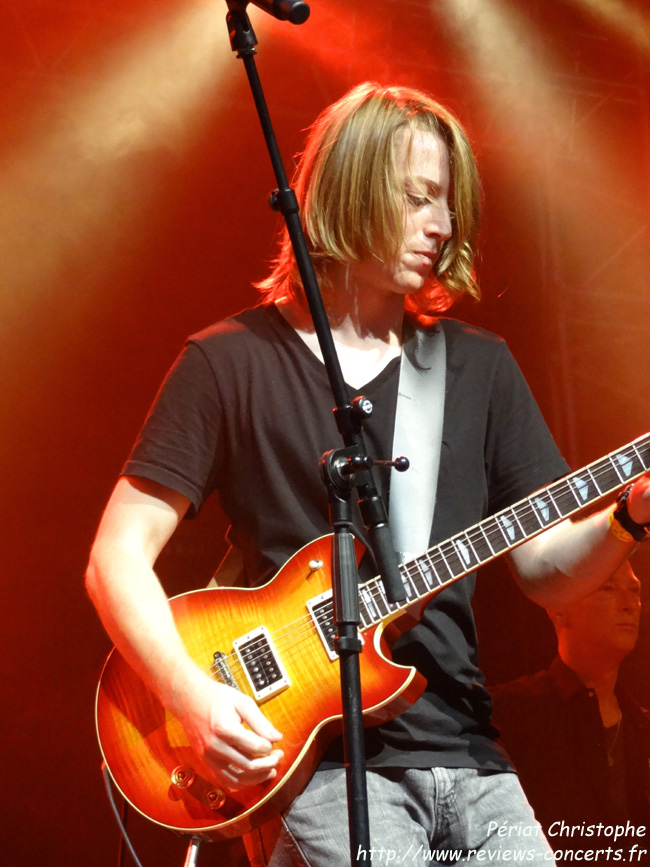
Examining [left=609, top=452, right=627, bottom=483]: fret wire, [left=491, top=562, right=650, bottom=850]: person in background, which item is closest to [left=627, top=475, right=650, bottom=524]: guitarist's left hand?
[left=609, top=452, right=627, bottom=483]: fret wire

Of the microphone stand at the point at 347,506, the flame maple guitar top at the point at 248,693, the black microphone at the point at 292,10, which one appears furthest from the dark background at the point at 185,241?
the black microphone at the point at 292,10

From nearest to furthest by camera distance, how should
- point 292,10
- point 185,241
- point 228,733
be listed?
point 292,10, point 228,733, point 185,241

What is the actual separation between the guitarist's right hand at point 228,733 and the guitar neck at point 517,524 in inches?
15.6

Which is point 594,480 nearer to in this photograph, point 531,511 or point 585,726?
point 531,511

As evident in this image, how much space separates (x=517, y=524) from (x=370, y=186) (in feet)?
3.33

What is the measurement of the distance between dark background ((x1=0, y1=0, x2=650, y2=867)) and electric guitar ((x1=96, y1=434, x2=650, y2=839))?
1281 millimetres

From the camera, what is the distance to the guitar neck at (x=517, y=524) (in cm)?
205

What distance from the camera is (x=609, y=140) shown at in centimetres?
373

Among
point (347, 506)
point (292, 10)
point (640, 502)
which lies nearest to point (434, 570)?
point (640, 502)

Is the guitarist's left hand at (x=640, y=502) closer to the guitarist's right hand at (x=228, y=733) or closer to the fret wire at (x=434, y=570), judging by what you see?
the fret wire at (x=434, y=570)

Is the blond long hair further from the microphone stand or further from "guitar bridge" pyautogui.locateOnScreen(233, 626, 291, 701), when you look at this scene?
"guitar bridge" pyautogui.locateOnScreen(233, 626, 291, 701)

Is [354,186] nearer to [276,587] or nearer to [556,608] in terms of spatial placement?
[276,587]

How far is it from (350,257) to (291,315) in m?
0.23

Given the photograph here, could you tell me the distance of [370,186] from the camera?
238 cm
